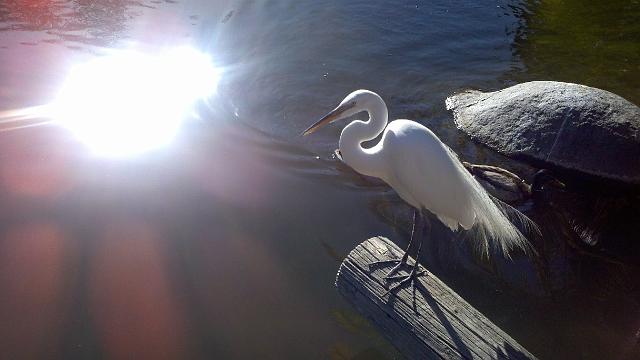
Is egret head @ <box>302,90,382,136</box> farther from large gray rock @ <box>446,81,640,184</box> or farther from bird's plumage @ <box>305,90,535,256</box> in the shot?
large gray rock @ <box>446,81,640,184</box>

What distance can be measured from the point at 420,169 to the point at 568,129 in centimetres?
292

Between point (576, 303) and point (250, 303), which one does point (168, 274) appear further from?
point (576, 303)

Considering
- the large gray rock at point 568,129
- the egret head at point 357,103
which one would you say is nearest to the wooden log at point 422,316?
the egret head at point 357,103

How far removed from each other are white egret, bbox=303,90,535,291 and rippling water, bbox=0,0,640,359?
866 millimetres

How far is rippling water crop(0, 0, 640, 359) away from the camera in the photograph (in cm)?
385

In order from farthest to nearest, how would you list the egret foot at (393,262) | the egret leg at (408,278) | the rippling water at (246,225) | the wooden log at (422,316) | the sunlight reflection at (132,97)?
the sunlight reflection at (132,97) < the rippling water at (246,225) < the egret foot at (393,262) < the egret leg at (408,278) < the wooden log at (422,316)

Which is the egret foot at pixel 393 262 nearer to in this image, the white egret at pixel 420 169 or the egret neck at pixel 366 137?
the white egret at pixel 420 169

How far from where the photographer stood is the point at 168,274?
4.21m

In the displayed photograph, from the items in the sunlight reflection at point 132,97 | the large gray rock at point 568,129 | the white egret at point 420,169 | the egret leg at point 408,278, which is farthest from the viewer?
the sunlight reflection at point 132,97

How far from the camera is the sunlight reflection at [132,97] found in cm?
577

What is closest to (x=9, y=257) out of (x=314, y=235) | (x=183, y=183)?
(x=183, y=183)

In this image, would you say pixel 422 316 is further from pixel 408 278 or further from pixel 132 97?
pixel 132 97

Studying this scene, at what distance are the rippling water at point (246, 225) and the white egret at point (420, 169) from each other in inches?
34.1

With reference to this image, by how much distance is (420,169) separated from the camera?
11.8 ft
